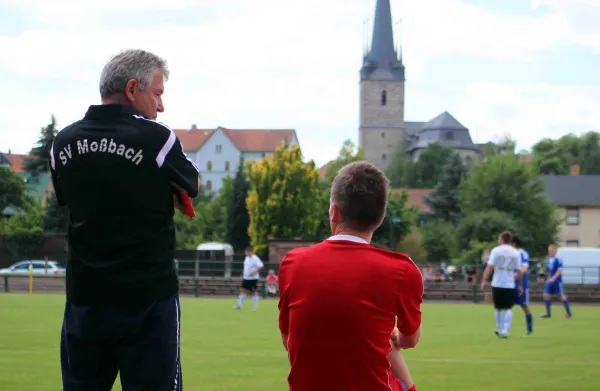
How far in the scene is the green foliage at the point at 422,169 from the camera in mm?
161250

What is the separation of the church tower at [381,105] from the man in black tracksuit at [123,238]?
16999 cm

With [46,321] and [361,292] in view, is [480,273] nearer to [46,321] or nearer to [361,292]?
[46,321]

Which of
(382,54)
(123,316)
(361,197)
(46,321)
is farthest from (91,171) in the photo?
(382,54)

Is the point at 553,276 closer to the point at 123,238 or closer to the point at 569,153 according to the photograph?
the point at 123,238

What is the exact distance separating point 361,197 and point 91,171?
124 cm

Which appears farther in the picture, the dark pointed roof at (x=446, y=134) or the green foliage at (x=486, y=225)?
the dark pointed roof at (x=446, y=134)

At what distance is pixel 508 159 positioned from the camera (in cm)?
8419

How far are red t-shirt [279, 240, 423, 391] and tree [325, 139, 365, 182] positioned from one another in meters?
115

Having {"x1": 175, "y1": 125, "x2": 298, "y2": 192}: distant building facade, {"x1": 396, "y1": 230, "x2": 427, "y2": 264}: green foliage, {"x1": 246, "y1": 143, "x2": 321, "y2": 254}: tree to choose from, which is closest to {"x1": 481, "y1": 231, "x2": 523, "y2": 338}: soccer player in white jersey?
{"x1": 246, "y1": 143, "x2": 321, "y2": 254}: tree

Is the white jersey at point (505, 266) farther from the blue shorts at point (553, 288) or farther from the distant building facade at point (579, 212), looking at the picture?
the distant building facade at point (579, 212)

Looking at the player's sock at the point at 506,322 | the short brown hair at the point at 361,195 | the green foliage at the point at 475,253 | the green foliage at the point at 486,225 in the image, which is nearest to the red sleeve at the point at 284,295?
the short brown hair at the point at 361,195

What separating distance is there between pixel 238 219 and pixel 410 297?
3676 inches

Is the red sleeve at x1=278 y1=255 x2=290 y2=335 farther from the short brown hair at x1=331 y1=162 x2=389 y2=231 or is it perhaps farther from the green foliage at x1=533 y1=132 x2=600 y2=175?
the green foliage at x1=533 y1=132 x2=600 y2=175

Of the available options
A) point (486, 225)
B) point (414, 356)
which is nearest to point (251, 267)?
point (414, 356)
